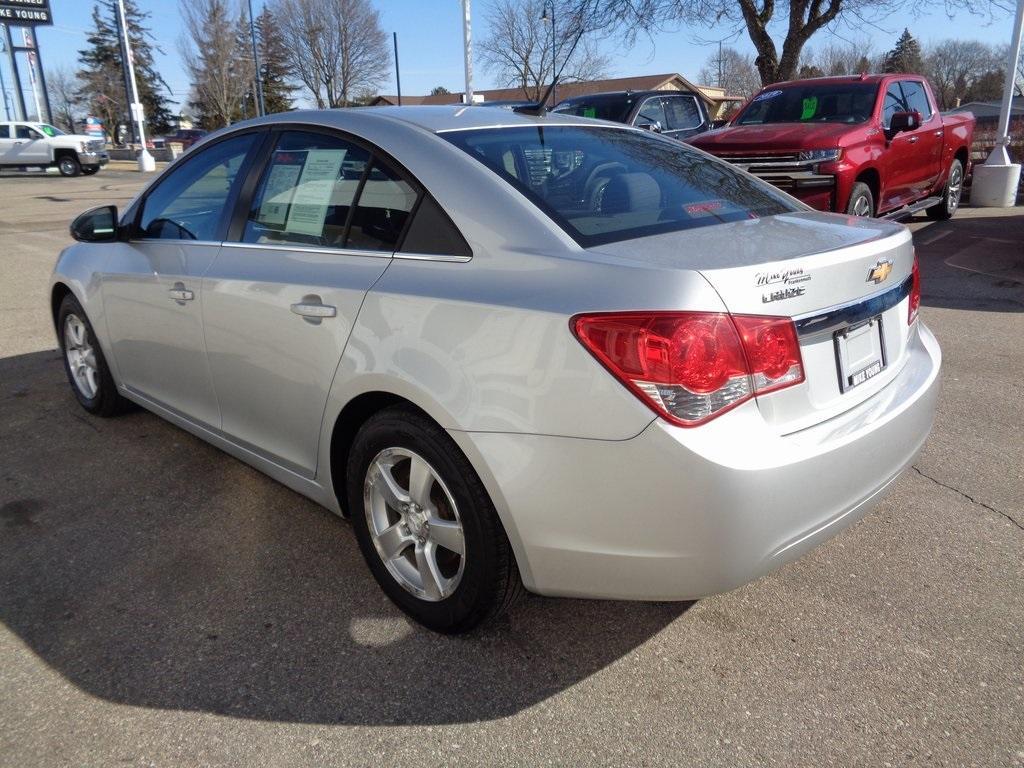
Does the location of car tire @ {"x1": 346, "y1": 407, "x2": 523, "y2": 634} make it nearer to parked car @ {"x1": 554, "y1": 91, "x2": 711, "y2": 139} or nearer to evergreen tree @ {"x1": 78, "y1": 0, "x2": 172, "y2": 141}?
parked car @ {"x1": 554, "y1": 91, "x2": 711, "y2": 139}

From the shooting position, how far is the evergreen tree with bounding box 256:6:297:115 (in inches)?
2183

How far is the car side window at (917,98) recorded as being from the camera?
10148 mm

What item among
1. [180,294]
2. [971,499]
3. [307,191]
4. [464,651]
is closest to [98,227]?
[180,294]

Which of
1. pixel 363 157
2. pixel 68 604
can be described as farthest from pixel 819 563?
pixel 68 604

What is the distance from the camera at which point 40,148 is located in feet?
99.5

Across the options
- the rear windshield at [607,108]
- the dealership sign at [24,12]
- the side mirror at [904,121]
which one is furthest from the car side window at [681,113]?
the dealership sign at [24,12]

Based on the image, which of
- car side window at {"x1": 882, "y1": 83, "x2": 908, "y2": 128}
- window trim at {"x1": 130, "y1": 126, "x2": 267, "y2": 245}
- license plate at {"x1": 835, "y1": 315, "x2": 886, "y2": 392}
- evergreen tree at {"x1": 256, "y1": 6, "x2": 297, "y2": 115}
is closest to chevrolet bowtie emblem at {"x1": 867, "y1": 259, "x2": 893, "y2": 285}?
license plate at {"x1": 835, "y1": 315, "x2": 886, "y2": 392}

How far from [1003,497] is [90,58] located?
7863 cm

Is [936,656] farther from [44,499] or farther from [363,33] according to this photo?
[363,33]

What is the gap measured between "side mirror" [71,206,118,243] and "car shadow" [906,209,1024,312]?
20.9 feet

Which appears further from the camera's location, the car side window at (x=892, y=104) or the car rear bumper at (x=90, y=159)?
the car rear bumper at (x=90, y=159)

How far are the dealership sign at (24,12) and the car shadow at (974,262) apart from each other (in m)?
43.5

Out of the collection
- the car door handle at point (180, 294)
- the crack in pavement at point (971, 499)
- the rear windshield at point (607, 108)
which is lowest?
the crack in pavement at point (971, 499)

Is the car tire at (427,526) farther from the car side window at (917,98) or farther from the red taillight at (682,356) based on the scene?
the car side window at (917,98)
